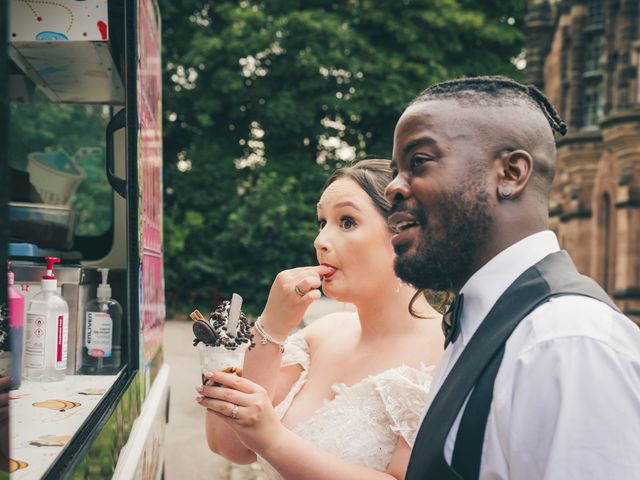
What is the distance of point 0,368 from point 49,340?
1.78 meters

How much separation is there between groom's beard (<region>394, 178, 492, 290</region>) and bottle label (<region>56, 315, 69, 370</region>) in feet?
6.02

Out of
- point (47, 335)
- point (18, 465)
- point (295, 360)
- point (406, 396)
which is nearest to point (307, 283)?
point (406, 396)

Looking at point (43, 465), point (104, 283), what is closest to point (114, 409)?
point (43, 465)

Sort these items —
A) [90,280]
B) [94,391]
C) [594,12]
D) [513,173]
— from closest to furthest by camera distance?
[513,173], [94,391], [90,280], [594,12]

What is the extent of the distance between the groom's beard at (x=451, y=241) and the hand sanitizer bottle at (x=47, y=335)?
1.81 meters

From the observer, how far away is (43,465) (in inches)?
71.7

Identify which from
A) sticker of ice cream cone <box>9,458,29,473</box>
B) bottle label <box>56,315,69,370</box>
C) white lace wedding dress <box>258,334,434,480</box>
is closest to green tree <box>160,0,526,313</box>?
bottle label <box>56,315,69,370</box>

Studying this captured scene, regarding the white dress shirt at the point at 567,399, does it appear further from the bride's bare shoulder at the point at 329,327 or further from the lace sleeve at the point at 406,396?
the bride's bare shoulder at the point at 329,327

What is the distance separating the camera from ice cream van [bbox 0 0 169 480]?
7.81 feet

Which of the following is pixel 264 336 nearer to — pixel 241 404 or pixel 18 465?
pixel 241 404

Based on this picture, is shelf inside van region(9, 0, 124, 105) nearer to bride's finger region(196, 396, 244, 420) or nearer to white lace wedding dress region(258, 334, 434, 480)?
bride's finger region(196, 396, 244, 420)

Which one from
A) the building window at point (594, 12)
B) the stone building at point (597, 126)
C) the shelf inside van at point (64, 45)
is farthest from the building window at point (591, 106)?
the shelf inside van at point (64, 45)

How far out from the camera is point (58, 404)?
2.58 m

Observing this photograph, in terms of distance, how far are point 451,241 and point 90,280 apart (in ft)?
7.64
